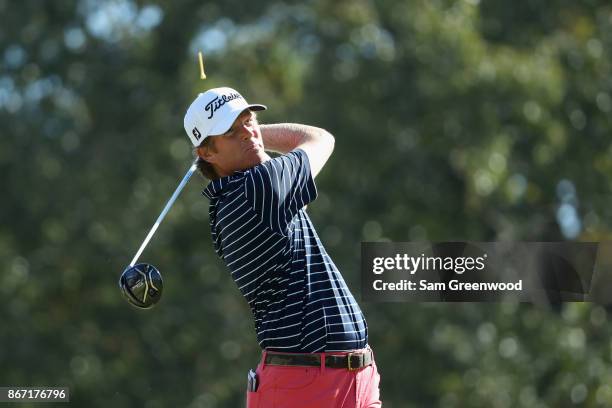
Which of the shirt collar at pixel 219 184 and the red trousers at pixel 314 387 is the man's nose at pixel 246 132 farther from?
the red trousers at pixel 314 387

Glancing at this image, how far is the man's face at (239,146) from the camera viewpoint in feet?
16.2

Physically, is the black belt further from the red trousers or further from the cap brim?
the cap brim

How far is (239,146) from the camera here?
→ 4.95 metres

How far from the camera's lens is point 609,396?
44.9ft

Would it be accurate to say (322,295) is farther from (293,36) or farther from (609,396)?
(293,36)

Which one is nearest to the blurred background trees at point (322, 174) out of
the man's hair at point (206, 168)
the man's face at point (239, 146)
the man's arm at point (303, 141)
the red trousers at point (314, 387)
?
the man's arm at point (303, 141)

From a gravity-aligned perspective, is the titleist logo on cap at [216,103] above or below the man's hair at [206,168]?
above

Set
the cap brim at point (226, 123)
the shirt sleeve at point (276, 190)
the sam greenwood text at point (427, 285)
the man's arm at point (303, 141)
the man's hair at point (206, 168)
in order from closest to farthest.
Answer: the shirt sleeve at point (276, 190), the cap brim at point (226, 123), the man's arm at point (303, 141), the man's hair at point (206, 168), the sam greenwood text at point (427, 285)

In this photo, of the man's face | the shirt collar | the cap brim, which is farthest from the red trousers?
the cap brim

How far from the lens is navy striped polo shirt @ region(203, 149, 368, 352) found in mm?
4695

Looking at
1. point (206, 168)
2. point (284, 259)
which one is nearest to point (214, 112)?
point (206, 168)

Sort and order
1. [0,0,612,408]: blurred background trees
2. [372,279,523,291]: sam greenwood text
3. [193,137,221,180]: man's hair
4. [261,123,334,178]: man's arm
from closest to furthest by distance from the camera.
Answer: [261,123,334,178]: man's arm < [193,137,221,180]: man's hair < [372,279,523,291]: sam greenwood text < [0,0,612,408]: blurred background trees

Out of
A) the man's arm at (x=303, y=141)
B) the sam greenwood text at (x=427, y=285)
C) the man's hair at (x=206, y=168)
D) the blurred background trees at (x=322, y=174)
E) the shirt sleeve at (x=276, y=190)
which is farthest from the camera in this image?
the blurred background trees at (x=322, y=174)

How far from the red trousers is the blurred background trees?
9.35 m
